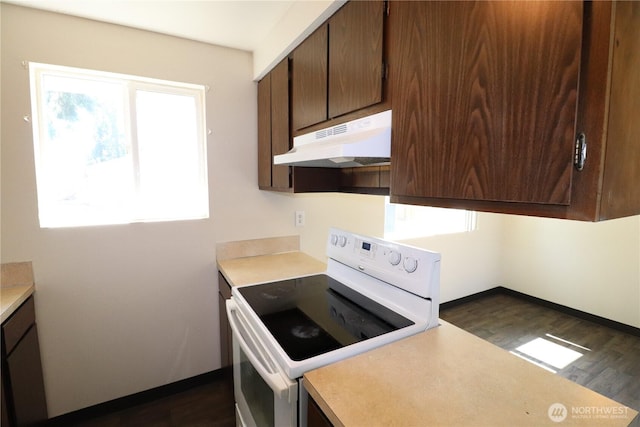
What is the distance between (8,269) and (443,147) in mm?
2250

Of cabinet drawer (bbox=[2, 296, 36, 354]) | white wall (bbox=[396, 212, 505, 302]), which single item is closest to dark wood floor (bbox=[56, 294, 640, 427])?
white wall (bbox=[396, 212, 505, 302])

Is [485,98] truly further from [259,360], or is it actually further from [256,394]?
[256,394]

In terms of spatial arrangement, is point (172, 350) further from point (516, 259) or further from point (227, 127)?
point (516, 259)

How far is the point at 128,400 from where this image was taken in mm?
1989

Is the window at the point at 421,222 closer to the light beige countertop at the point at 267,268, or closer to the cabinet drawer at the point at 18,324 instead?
the light beige countertop at the point at 267,268

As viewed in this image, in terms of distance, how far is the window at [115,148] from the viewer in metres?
1.75

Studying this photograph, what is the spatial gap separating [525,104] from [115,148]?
7.04 ft

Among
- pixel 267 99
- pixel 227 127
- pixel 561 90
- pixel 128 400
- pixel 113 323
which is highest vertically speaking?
pixel 267 99

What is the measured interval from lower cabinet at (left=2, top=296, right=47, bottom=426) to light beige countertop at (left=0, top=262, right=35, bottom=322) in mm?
58

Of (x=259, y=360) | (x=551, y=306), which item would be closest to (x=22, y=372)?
(x=259, y=360)

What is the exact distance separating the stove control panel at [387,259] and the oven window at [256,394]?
653 millimetres

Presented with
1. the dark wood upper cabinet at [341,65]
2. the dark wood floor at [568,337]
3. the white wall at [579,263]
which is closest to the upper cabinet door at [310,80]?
the dark wood upper cabinet at [341,65]

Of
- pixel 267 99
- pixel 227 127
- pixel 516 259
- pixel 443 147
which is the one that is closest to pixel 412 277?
pixel 443 147

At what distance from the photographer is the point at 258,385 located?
3.95ft
